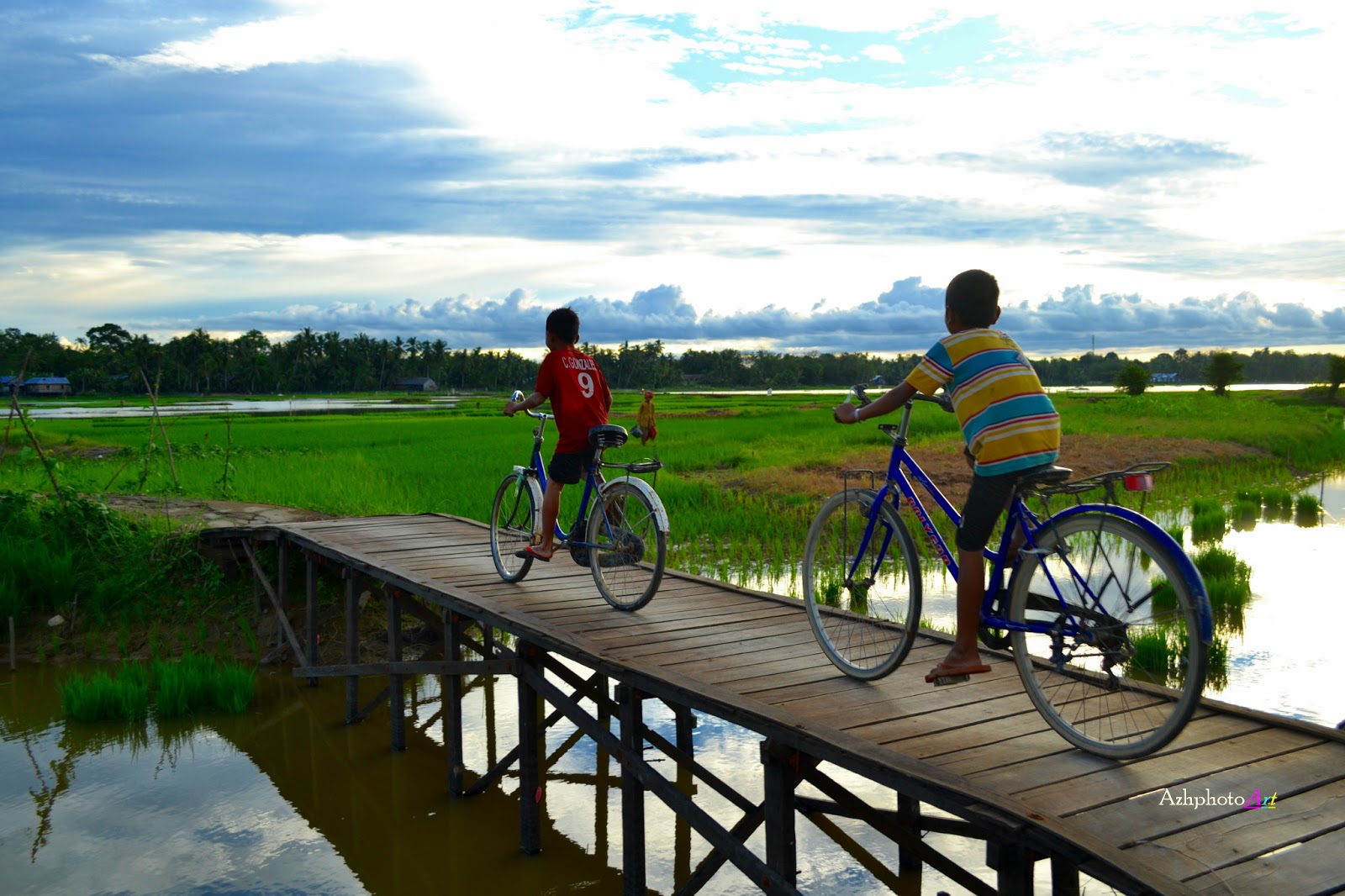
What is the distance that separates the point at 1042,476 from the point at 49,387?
298ft

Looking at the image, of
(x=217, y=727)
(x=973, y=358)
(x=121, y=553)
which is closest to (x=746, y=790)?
(x=973, y=358)

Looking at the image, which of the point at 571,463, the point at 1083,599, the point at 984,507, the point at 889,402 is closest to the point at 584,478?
the point at 571,463

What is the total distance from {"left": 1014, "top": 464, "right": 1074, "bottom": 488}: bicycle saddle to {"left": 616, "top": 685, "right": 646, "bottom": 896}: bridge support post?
2.30 m

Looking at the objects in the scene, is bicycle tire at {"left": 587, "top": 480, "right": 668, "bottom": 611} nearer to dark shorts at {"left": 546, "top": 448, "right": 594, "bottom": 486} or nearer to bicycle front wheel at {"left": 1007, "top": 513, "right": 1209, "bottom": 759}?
dark shorts at {"left": 546, "top": 448, "right": 594, "bottom": 486}

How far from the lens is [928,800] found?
3244mm

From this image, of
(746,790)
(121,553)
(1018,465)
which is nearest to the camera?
(1018,465)

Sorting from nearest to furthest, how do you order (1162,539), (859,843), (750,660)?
1. (1162,539)
2. (750,660)
3. (859,843)

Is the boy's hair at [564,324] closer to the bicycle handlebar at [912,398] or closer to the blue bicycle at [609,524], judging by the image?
the blue bicycle at [609,524]

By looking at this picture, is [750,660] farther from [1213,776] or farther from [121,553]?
[121,553]

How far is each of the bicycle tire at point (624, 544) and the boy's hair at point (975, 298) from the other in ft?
8.01

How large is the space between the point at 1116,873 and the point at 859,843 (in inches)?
130

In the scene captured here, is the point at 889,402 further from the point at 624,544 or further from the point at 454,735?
the point at 454,735

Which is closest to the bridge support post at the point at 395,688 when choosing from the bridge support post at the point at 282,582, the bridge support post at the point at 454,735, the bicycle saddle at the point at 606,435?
the bridge support post at the point at 454,735

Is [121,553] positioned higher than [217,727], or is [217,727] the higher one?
[121,553]
